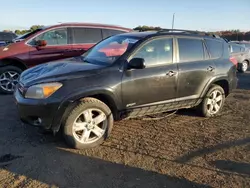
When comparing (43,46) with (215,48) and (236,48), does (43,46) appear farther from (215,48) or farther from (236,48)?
A: (236,48)

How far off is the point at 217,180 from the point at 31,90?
2.81m

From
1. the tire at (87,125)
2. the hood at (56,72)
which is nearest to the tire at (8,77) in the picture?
the hood at (56,72)

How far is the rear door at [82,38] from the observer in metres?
8.33

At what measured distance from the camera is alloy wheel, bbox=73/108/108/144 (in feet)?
14.1

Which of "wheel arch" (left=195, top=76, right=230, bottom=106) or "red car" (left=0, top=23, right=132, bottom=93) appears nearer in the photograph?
"wheel arch" (left=195, top=76, right=230, bottom=106)

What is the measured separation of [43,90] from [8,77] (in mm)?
4235

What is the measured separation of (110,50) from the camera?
5211mm

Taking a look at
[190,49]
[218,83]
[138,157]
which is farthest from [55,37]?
[138,157]

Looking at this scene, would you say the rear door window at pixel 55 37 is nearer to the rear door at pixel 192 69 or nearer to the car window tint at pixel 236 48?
the rear door at pixel 192 69

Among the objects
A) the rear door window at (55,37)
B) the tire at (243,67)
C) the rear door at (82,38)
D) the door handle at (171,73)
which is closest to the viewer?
the door handle at (171,73)

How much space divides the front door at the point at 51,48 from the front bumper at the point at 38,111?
154 inches

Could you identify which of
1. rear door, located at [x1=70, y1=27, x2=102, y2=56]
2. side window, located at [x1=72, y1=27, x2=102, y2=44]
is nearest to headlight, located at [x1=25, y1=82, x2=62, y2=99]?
rear door, located at [x1=70, y1=27, x2=102, y2=56]

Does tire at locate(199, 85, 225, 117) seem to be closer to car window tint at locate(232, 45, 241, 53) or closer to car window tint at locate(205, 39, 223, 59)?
car window tint at locate(205, 39, 223, 59)

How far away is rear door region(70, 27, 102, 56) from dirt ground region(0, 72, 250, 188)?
3.33m
